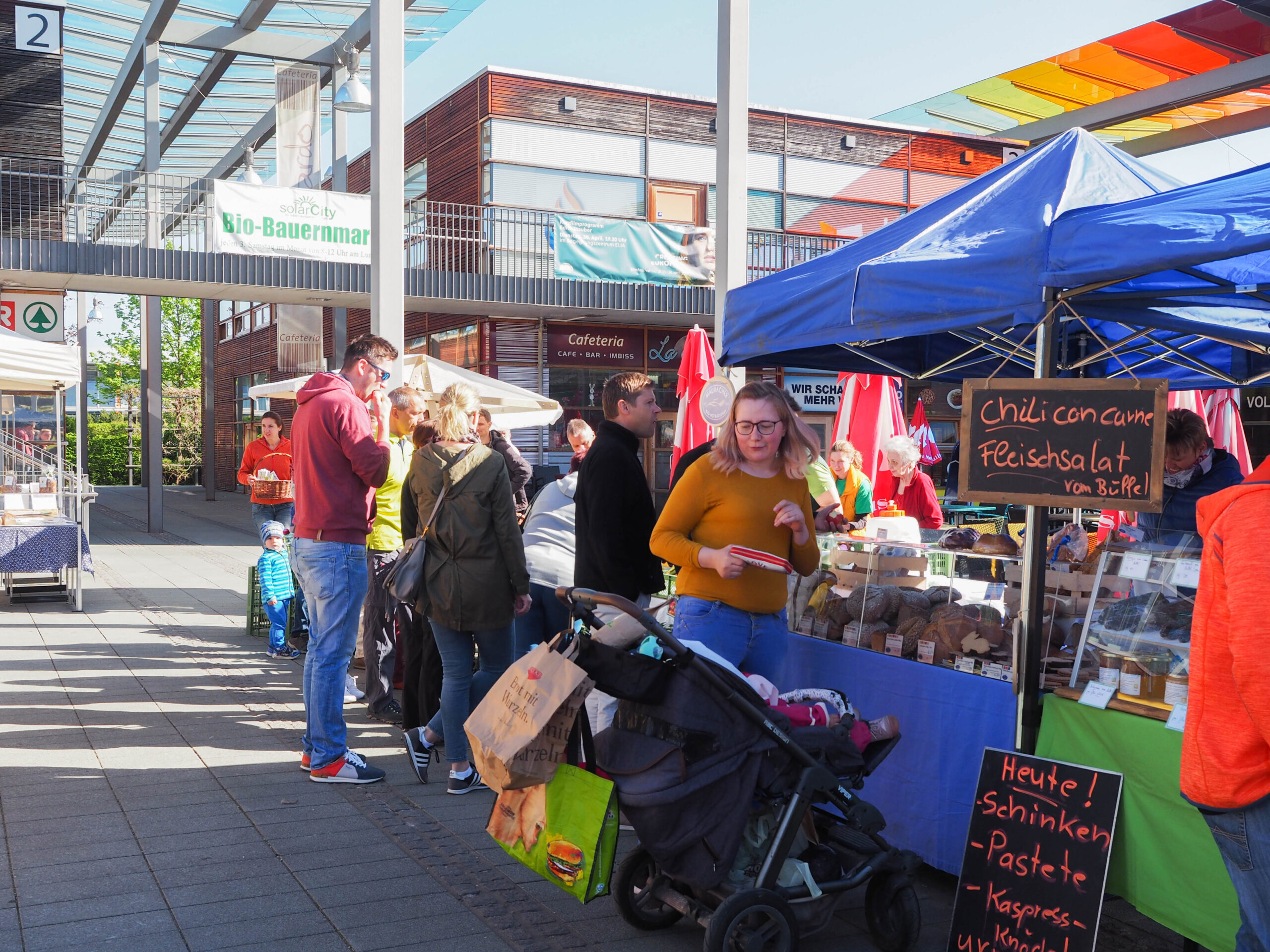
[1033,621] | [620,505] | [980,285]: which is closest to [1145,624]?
[1033,621]

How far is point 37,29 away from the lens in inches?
661

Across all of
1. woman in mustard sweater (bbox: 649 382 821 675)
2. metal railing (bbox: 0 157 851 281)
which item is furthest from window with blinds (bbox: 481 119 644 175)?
woman in mustard sweater (bbox: 649 382 821 675)

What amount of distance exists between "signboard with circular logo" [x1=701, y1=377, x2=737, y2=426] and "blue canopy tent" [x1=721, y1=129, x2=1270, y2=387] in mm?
1436

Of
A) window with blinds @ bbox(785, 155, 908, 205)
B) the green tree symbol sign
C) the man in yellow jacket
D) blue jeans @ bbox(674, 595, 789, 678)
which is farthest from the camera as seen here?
window with blinds @ bbox(785, 155, 908, 205)

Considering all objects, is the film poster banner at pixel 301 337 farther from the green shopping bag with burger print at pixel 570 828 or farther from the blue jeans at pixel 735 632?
the green shopping bag with burger print at pixel 570 828

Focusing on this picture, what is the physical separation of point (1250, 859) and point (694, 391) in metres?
5.90

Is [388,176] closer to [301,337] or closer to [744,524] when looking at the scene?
[744,524]

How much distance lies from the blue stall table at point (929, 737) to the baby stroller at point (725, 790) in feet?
1.69

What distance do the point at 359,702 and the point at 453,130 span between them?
48.5 feet

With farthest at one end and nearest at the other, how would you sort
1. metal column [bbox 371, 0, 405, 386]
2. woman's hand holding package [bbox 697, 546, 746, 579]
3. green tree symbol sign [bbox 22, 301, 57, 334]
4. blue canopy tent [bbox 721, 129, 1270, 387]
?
green tree symbol sign [bbox 22, 301, 57, 334] → metal column [bbox 371, 0, 405, 386] → woman's hand holding package [bbox 697, 546, 746, 579] → blue canopy tent [bbox 721, 129, 1270, 387]

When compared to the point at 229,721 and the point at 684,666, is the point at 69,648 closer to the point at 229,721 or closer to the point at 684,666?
the point at 229,721

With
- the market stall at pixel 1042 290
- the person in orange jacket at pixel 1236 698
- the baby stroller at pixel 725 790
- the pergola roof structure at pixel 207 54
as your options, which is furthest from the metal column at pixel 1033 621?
the pergola roof structure at pixel 207 54

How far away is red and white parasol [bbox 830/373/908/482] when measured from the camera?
8.86 m

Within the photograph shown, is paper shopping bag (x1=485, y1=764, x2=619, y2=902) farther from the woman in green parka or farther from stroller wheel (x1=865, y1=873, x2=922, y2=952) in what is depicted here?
the woman in green parka
